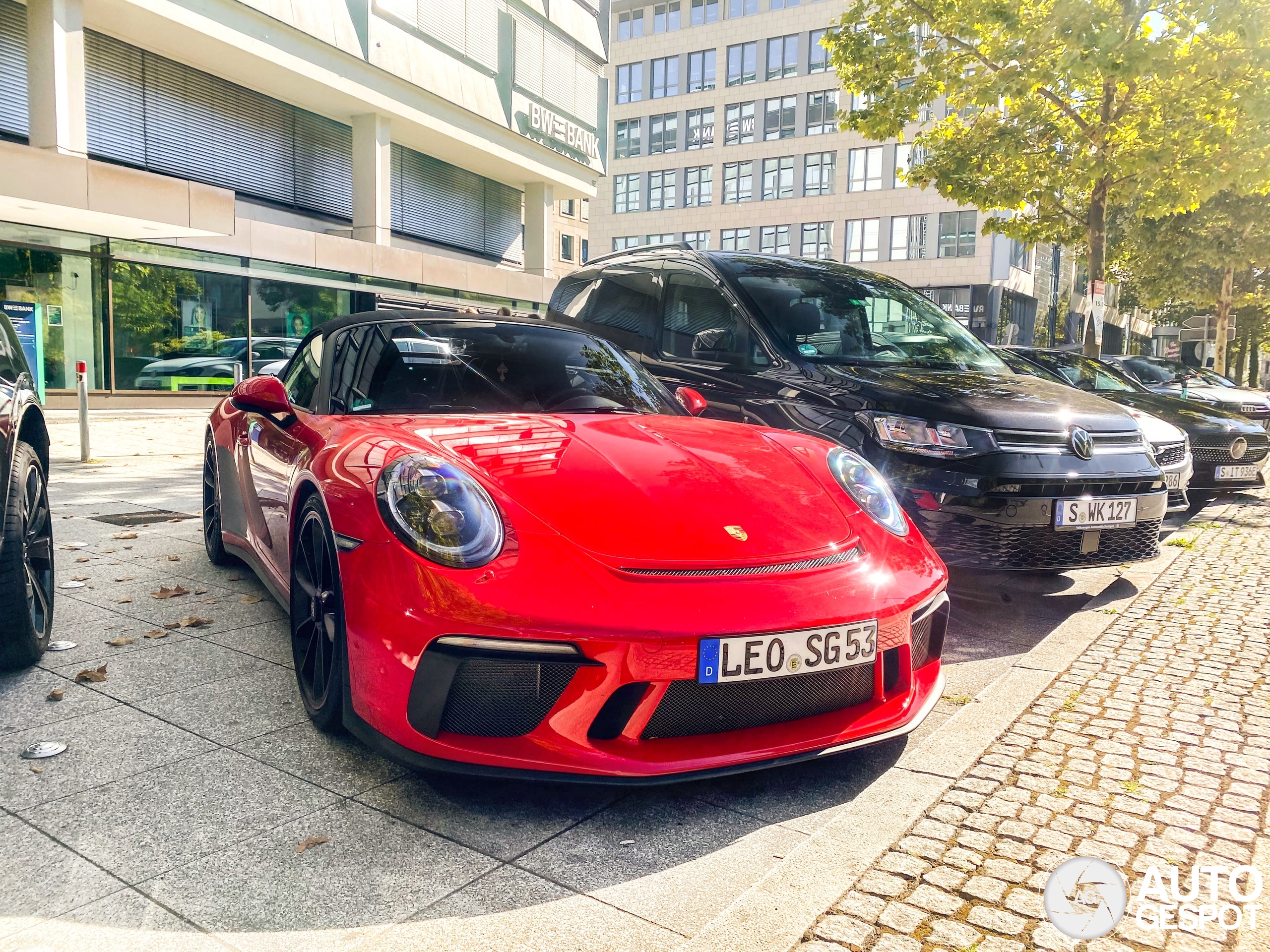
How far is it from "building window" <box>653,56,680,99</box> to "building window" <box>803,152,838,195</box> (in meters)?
9.44

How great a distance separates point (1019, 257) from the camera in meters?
46.4

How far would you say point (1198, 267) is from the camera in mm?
28062

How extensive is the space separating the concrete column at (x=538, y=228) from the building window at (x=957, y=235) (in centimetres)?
2156

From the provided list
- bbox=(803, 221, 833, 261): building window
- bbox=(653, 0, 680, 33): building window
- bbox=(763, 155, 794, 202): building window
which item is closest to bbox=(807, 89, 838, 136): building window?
bbox=(763, 155, 794, 202): building window

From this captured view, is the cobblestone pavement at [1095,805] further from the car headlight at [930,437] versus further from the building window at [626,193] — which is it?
the building window at [626,193]

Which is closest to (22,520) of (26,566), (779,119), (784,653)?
(26,566)

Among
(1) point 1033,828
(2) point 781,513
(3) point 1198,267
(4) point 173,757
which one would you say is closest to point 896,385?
(2) point 781,513

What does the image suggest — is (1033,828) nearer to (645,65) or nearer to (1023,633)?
(1023,633)

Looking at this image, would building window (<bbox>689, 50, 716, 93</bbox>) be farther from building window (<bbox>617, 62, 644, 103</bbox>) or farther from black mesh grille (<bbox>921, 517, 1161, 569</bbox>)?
black mesh grille (<bbox>921, 517, 1161, 569</bbox>)

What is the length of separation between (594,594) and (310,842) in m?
0.90

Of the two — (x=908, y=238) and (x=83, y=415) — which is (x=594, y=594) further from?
(x=908, y=238)

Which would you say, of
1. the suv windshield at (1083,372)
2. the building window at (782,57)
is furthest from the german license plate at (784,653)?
the building window at (782,57)

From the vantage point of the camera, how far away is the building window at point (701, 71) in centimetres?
5266

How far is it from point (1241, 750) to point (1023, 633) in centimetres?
139
